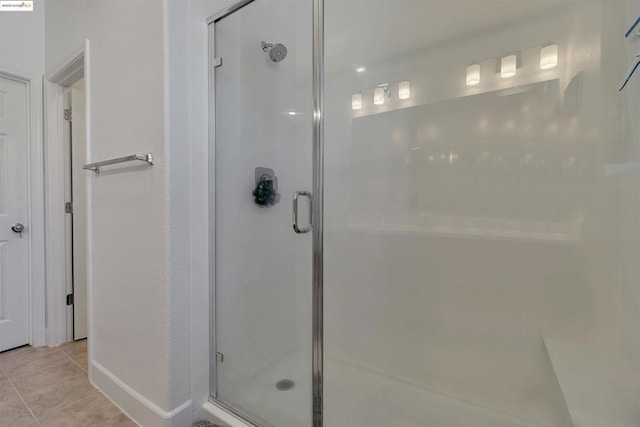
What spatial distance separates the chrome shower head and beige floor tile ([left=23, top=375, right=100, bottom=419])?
6.84 ft

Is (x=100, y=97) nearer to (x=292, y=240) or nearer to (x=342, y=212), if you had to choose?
(x=292, y=240)

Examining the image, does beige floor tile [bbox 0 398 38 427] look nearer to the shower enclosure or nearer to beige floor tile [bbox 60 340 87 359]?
beige floor tile [bbox 60 340 87 359]

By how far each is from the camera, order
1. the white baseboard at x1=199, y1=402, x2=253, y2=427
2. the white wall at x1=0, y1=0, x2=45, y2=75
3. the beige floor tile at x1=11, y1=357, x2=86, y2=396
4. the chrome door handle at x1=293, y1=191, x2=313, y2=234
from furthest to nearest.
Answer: the white wall at x1=0, y1=0, x2=45, y2=75 → the beige floor tile at x1=11, y1=357, x2=86, y2=396 → the chrome door handle at x1=293, y1=191, x2=313, y2=234 → the white baseboard at x1=199, y1=402, x2=253, y2=427

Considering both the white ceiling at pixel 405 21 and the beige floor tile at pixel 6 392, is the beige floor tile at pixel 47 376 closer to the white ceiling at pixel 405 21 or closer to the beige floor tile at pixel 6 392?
the beige floor tile at pixel 6 392

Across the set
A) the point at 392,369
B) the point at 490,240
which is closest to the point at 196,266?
the point at 392,369

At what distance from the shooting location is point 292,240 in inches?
70.0

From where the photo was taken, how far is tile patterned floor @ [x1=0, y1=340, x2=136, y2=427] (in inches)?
56.2

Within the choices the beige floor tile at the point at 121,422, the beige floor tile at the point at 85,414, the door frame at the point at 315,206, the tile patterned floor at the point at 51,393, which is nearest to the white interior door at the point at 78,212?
the tile patterned floor at the point at 51,393

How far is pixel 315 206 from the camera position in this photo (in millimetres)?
1414

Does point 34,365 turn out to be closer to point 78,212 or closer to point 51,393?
point 51,393

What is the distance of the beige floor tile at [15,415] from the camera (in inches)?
54.7

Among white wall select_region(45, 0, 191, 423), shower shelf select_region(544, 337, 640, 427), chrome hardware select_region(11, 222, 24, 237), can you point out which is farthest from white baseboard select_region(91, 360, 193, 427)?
shower shelf select_region(544, 337, 640, 427)

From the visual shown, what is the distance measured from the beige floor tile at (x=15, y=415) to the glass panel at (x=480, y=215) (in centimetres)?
141

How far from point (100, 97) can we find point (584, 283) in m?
2.51
